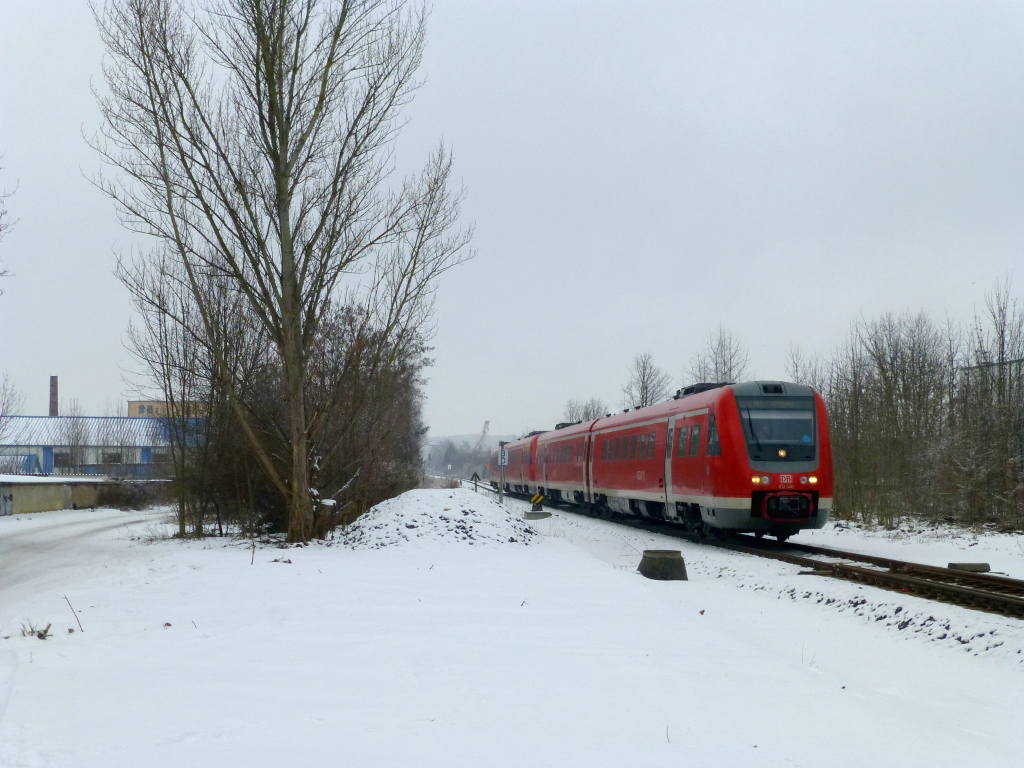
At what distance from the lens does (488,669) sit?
6.64m

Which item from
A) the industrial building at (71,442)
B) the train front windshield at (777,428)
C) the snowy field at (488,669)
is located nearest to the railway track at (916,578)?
the snowy field at (488,669)

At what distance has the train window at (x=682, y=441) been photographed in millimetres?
19031

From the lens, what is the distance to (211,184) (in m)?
16.2

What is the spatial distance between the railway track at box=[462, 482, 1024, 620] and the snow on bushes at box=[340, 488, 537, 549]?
4.56 meters

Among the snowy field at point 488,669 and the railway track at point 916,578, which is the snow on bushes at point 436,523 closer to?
the snowy field at point 488,669

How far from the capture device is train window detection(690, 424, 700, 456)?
59.6 ft

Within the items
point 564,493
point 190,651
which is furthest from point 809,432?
point 564,493

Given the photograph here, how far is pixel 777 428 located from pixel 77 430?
7137 centimetres

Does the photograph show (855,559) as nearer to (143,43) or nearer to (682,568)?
(682,568)

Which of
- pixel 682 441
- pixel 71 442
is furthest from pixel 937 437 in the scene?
pixel 71 442

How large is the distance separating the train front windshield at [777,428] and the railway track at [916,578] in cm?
180

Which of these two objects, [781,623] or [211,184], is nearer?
[781,623]

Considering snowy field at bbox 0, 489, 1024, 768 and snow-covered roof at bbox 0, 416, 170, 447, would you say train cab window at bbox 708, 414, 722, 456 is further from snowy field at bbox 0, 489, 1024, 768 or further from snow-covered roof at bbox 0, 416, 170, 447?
snow-covered roof at bbox 0, 416, 170, 447

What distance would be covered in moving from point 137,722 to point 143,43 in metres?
13.9
